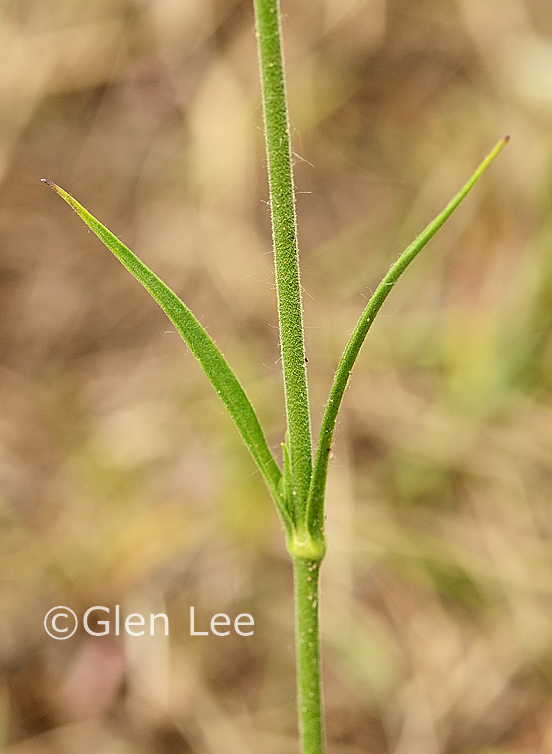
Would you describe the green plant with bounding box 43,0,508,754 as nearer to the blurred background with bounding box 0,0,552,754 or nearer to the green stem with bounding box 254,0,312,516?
the green stem with bounding box 254,0,312,516

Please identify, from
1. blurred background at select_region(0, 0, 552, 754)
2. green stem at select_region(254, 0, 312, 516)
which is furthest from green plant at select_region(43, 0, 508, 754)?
blurred background at select_region(0, 0, 552, 754)

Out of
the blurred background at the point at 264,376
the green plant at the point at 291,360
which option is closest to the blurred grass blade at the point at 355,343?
the green plant at the point at 291,360

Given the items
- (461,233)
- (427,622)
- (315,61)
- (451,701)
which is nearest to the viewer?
(451,701)

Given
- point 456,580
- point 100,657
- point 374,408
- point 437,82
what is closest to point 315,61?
point 437,82

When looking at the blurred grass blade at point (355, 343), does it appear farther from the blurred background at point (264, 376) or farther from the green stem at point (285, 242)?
the blurred background at point (264, 376)

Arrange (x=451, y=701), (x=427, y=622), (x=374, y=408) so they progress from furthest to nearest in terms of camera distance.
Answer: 1. (x=374, y=408)
2. (x=427, y=622)
3. (x=451, y=701)

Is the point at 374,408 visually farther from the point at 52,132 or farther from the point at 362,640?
the point at 52,132

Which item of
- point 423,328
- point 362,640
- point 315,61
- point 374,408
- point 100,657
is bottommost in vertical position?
point 100,657
